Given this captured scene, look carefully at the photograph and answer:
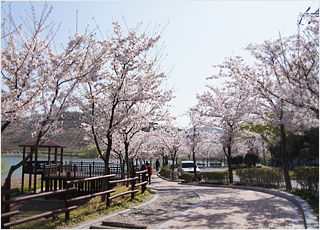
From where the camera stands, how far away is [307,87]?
23.2ft

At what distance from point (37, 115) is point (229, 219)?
19.5 ft

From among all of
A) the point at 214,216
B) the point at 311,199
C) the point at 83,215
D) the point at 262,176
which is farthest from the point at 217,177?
the point at 83,215

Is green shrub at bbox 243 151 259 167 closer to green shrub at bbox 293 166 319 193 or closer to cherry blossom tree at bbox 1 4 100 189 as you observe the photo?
green shrub at bbox 293 166 319 193

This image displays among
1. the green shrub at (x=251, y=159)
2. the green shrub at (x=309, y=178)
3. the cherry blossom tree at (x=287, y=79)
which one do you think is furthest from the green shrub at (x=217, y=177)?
the green shrub at (x=251, y=159)

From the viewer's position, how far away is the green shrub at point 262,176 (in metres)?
13.7

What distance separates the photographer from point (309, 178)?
938 cm

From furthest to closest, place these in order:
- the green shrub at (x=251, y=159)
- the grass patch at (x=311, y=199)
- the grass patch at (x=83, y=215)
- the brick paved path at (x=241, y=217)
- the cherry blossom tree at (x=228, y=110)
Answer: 1. the green shrub at (x=251, y=159)
2. the cherry blossom tree at (x=228, y=110)
3. the grass patch at (x=311, y=199)
4. the grass patch at (x=83, y=215)
5. the brick paved path at (x=241, y=217)

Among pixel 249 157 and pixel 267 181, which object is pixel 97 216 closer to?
pixel 267 181

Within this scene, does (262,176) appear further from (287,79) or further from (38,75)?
(38,75)

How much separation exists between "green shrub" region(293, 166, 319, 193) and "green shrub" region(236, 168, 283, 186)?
3.83 m

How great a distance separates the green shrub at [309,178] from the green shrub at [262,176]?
151 inches

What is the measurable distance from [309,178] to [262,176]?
17.2 ft

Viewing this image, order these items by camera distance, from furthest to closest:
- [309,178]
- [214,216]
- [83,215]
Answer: [309,178]
[83,215]
[214,216]

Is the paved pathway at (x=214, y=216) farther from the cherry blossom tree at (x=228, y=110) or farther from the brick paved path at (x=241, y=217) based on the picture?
the cherry blossom tree at (x=228, y=110)
